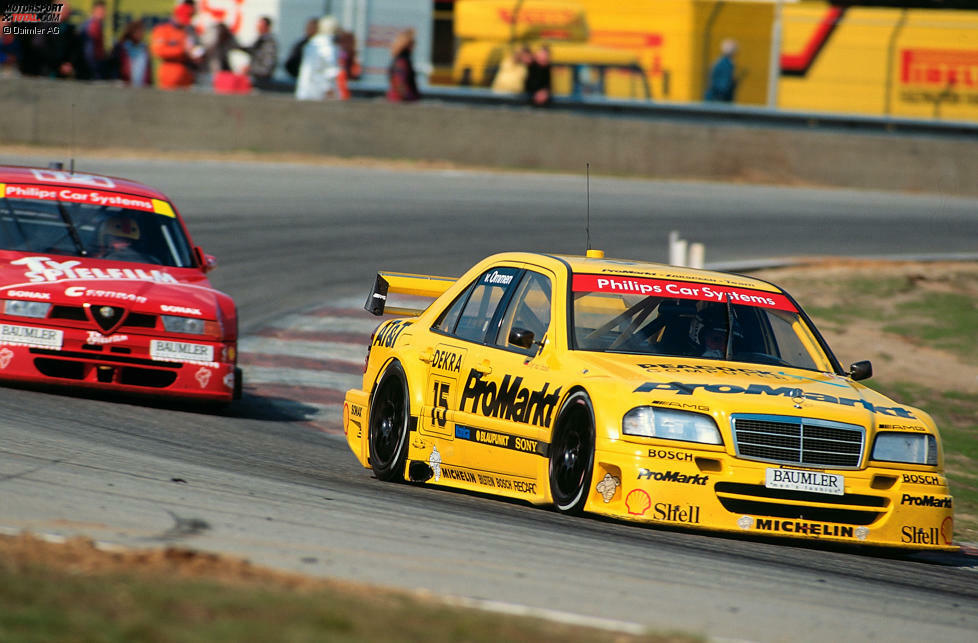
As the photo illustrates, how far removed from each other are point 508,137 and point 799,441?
56.8 ft

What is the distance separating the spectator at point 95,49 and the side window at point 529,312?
16.4m

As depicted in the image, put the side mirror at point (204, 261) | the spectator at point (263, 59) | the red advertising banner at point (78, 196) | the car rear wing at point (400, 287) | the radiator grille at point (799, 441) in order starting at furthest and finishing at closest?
the spectator at point (263, 59) → the side mirror at point (204, 261) → the red advertising banner at point (78, 196) → the car rear wing at point (400, 287) → the radiator grille at point (799, 441)

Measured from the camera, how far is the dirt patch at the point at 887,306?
14.2m

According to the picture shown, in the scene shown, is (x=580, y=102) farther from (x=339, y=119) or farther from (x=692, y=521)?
(x=692, y=521)

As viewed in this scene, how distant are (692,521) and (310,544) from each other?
6.93 ft

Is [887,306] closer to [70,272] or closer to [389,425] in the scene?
[389,425]

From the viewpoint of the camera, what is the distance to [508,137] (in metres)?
24.0

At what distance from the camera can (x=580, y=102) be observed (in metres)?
24.3

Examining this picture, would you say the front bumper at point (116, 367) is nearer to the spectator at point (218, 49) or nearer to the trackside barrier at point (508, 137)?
the trackside barrier at point (508, 137)

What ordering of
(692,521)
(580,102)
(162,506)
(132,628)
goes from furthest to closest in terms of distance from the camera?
1. (580,102)
2. (692,521)
3. (162,506)
4. (132,628)

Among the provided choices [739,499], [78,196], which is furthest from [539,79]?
[739,499]

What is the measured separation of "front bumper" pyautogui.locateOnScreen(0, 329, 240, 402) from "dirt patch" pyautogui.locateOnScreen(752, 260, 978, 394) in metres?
6.28

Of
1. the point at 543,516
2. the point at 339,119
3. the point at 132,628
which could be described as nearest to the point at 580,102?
the point at 339,119

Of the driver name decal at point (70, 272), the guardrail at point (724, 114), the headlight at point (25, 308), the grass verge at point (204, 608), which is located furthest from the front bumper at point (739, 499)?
the guardrail at point (724, 114)
